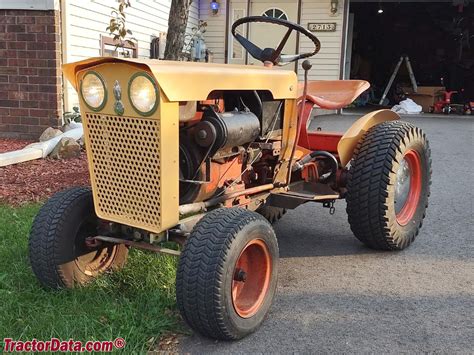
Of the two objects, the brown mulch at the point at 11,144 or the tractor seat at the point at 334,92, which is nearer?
the tractor seat at the point at 334,92

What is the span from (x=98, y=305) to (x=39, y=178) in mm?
3291

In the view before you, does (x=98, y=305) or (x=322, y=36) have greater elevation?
(x=322, y=36)

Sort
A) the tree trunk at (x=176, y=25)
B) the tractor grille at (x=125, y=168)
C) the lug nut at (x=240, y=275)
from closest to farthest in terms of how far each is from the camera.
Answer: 1. the tractor grille at (x=125, y=168)
2. the lug nut at (x=240, y=275)
3. the tree trunk at (x=176, y=25)

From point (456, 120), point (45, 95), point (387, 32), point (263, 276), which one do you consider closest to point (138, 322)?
point (263, 276)

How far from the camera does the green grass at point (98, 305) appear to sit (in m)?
2.65

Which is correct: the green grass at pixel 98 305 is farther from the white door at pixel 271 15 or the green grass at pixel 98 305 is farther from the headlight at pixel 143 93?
the white door at pixel 271 15

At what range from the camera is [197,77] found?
2703 millimetres

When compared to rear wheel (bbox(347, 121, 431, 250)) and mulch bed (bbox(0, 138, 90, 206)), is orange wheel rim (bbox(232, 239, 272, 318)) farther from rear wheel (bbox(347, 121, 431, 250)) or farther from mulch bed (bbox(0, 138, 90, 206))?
mulch bed (bbox(0, 138, 90, 206))

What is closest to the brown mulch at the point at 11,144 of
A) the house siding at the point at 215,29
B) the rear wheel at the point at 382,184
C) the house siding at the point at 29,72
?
the house siding at the point at 29,72

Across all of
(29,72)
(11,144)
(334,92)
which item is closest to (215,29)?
(29,72)

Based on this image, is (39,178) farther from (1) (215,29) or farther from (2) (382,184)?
(1) (215,29)

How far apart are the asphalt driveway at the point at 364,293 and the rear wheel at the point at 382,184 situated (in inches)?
7.2

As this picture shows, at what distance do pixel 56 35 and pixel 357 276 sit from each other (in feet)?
20.0

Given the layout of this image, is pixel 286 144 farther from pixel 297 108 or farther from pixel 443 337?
pixel 443 337
